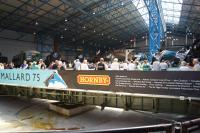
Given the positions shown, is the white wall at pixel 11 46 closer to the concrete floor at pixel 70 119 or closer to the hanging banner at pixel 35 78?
the hanging banner at pixel 35 78


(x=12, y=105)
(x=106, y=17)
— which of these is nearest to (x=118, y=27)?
(x=106, y=17)

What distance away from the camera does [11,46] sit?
3338cm

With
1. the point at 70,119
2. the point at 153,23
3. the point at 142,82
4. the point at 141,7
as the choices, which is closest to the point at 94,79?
the point at 142,82

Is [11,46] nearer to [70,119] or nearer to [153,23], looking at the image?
[153,23]

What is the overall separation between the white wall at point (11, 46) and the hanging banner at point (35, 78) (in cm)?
1957

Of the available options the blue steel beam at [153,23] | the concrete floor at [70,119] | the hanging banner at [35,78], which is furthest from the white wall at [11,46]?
the blue steel beam at [153,23]

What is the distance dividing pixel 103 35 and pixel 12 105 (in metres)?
34.0

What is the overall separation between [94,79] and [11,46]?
27002mm

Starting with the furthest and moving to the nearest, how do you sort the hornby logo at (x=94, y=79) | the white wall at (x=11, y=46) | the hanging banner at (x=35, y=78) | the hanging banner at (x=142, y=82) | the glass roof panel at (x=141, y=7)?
1. the white wall at (x=11, y=46)
2. the glass roof panel at (x=141, y=7)
3. the hanging banner at (x=35, y=78)
4. the hornby logo at (x=94, y=79)
5. the hanging banner at (x=142, y=82)

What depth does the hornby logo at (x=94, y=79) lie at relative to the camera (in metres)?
9.38

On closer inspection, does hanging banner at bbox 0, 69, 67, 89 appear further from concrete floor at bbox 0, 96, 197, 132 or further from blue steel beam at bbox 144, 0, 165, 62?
blue steel beam at bbox 144, 0, 165, 62

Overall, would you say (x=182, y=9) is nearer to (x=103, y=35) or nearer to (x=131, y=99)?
(x=103, y=35)

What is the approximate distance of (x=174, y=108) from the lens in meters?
8.77

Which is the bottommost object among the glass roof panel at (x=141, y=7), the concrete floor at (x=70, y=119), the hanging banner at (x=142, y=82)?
the concrete floor at (x=70, y=119)
